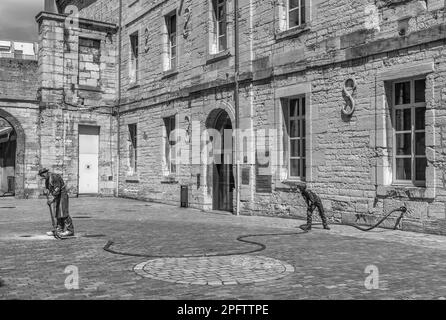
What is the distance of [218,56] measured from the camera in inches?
607

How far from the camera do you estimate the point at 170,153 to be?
18703 mm

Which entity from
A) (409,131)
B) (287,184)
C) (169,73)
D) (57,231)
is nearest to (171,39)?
(169,73)

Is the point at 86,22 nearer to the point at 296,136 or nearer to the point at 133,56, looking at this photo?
the point at 133,56

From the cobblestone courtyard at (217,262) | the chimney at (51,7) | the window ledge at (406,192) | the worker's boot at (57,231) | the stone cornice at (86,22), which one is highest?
the chimney at (51,7)

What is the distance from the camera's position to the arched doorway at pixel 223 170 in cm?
1547

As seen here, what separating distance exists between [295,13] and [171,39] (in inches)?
269

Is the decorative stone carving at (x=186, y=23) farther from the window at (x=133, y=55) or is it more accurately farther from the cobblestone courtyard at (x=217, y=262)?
the cobblestone courtyard at (x=217, y=262)

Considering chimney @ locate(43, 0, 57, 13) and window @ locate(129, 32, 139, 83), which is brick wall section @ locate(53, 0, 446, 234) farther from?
chimney @ locate(43, 0, 57, 13)

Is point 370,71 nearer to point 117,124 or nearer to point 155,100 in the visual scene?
point 155,100

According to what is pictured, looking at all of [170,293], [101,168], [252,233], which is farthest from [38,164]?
[170,293]

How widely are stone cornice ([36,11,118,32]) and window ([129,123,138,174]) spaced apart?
443 cm

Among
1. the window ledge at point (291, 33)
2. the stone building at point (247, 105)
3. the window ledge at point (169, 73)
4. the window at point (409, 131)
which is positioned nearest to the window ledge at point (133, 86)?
the stone building at point (247, 105)

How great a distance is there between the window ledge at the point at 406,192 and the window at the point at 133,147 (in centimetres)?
1276

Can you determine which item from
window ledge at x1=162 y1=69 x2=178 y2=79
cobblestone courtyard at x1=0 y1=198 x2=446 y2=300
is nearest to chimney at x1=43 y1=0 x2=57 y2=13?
window ledge at x1=162 y1=69 x2=178 y2=79
